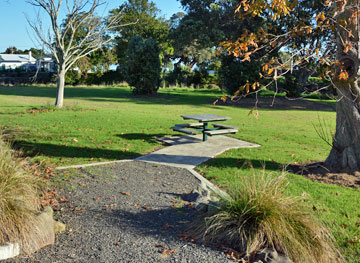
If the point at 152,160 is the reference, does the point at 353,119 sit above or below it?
above

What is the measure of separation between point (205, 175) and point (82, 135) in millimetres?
5605

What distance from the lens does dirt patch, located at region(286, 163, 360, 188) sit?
6600 mm

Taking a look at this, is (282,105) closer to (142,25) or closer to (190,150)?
(190,150)

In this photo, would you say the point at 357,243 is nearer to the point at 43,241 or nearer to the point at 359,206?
the point at 359,206

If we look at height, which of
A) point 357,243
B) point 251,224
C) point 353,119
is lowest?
point 357,243

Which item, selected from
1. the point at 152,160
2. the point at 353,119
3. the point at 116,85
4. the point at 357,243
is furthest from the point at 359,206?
the point at 116,85

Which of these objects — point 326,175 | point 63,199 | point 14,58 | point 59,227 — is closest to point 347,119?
point 326,175

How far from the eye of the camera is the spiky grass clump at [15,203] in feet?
12.0

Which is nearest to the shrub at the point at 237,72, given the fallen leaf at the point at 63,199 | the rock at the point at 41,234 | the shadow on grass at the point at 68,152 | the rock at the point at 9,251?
the shadow on grass at the point at 68,152

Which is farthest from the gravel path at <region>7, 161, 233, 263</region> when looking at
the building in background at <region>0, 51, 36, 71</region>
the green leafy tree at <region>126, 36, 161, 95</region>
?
the building in background at <region>0, 51, 36, 71</region>

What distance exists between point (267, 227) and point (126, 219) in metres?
1.82

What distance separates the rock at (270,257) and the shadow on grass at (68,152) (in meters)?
5.31

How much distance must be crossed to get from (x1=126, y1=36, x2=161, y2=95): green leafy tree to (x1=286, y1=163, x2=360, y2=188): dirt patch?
74.3 feet

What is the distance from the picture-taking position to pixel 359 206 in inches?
213
